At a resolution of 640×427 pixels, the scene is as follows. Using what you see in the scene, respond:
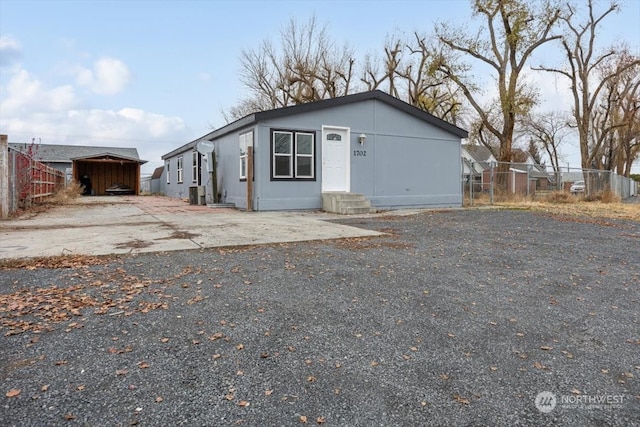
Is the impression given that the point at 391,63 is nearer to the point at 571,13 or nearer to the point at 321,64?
the point at 321,64

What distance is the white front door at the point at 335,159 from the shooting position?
38.2 feet

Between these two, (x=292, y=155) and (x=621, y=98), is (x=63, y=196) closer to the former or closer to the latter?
(x=292, y=155)

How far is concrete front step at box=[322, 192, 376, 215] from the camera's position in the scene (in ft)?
35.2

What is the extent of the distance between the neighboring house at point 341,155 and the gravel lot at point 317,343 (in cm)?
673

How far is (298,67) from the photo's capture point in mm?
24594

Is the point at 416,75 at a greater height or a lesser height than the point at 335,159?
greater

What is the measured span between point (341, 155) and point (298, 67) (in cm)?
1484

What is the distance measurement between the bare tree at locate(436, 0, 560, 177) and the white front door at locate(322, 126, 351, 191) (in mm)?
12055

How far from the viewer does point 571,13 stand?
21.2m

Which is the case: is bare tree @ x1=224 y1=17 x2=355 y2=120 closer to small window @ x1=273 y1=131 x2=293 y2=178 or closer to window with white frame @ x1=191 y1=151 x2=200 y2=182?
window with white frame @ x1=191 y1=151 x2=200 y2=182

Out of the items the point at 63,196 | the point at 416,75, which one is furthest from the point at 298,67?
the point at 63,196

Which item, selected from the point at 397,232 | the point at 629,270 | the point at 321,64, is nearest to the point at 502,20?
the point at 321,64

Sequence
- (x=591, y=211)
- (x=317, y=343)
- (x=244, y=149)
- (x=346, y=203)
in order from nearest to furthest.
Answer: (x=317, y=343), (x=346, y=203), (x=244, y=149), (x=591, y=211)

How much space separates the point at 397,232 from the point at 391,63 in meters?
21.7
